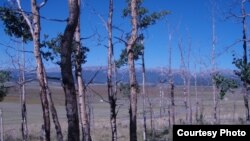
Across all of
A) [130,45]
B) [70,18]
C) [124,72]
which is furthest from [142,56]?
[70,18]

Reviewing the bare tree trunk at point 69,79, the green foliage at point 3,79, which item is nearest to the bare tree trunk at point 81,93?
the green foliage at point 3,79

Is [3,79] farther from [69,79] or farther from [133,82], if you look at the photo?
[69,79]

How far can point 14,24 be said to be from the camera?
19.5 metres

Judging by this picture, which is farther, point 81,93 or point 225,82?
point 225,82

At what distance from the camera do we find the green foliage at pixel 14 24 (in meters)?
18.6

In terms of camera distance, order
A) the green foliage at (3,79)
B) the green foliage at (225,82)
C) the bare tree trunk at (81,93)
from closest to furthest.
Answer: the bare tree trunk at (81,93) → the green foliage at (225,82) → the green foliage at (3,79)

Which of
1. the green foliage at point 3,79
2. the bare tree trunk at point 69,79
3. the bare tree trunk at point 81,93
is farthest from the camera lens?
the green foliage at point 3,79

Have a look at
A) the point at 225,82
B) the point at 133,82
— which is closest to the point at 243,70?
the point at 225,82

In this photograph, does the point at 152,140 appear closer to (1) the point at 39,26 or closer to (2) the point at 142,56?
(2) the point at 142,56

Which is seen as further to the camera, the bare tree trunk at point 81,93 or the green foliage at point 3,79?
the green foliage at point 3,79

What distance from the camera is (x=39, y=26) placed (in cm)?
1692

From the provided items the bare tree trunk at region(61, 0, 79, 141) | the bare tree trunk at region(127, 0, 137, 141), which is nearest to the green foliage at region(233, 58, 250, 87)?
the bare tree trunk at region(127, 0, 137, 141)

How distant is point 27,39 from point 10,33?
91 centimetres

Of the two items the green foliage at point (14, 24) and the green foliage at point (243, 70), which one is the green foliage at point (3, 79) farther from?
the green foliage at point (243, 70)
